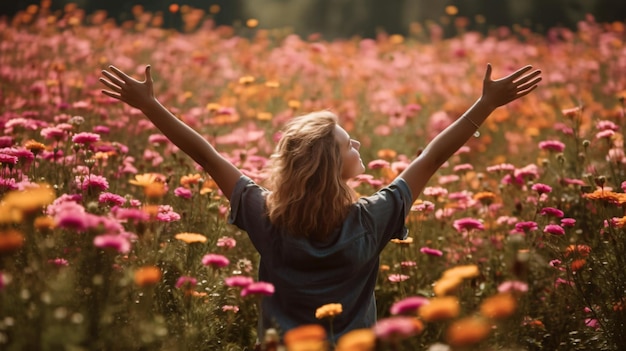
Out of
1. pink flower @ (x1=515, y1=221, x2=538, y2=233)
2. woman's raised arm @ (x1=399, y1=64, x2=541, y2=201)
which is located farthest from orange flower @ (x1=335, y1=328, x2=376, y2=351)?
pink flower @ (x1=515, y1=221, x2=538, y2=233)

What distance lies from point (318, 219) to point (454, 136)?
575mm

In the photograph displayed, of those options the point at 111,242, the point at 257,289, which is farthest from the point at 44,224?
the point at 257,289

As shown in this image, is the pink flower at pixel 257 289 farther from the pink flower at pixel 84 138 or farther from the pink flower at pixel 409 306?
the pink flower at pixel 84 138

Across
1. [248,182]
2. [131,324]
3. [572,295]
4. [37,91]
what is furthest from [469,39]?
[131,324]

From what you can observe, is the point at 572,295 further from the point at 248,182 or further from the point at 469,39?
the point at 469,39

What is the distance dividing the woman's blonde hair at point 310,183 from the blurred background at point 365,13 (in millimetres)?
10312

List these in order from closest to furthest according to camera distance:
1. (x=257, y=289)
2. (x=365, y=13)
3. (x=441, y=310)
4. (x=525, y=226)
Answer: (x=441, y=310) → (x=257, y=289) → (x=525, y=226) → (x=365, y=13)

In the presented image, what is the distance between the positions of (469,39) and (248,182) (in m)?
6.28

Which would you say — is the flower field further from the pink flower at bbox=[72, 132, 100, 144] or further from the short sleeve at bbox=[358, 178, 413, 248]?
the short sleeve at bbox=[358, 178, 413, 248]

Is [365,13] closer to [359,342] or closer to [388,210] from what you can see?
[388,210]

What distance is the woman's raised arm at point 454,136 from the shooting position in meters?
2.33

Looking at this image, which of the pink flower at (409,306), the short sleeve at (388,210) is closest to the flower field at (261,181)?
the pink flower at (409,306)

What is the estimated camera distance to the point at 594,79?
6.48m

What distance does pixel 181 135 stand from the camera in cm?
240
